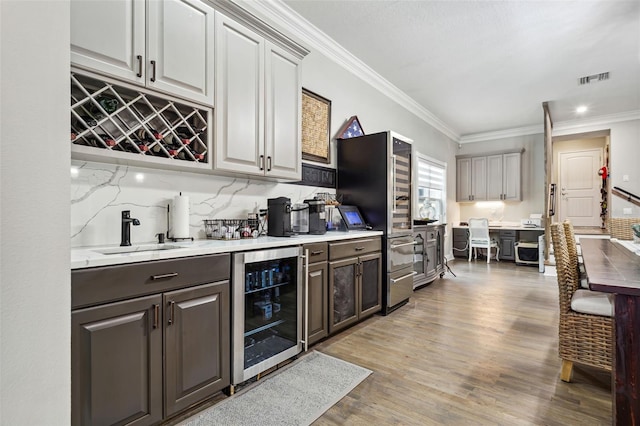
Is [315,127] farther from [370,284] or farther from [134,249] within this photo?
[134,249]

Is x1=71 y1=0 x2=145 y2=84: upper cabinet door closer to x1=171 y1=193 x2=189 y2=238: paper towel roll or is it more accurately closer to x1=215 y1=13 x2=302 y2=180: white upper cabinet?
x1=215 y1=13 x2=302 y2=180: white upper cabinet

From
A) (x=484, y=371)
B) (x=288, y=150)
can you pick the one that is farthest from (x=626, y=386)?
(x=288, y=150)

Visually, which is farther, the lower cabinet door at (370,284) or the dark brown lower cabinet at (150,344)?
the lower cabinet door at (370,284)

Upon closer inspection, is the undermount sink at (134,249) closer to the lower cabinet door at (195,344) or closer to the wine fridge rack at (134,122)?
the lower cabinet door at (195,344)

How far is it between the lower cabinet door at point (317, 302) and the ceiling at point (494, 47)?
2.45 m

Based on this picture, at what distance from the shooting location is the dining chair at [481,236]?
681cm

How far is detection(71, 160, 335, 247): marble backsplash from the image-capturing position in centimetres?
187

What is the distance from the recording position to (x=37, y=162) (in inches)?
26.5

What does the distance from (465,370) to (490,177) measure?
625 cm

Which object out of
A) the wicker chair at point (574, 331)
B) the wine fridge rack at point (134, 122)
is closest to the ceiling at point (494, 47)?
the wine fridge rack at point (134, 122)

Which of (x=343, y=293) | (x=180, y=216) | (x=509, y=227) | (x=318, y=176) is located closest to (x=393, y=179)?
(x=318, y=176)

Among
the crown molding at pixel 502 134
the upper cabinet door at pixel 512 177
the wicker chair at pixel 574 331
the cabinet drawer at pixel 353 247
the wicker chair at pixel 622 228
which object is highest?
the crown molding at pixel 502 134

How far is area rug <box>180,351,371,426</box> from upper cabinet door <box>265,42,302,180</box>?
1.50m

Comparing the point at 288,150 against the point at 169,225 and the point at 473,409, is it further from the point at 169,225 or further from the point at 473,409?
the point at 473,409
